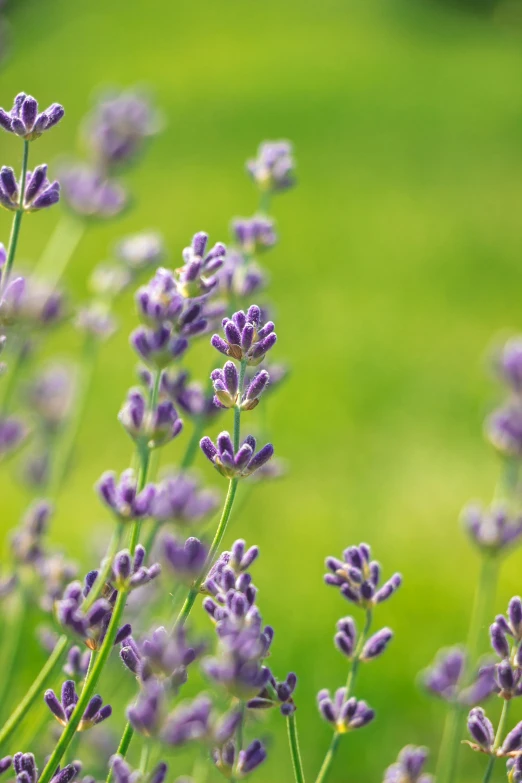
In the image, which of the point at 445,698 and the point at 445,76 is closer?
the point at 445,698

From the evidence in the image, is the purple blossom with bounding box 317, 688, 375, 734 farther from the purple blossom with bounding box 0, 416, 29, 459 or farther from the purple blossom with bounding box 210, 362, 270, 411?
the purple blossom with bounding box 0, 416, 29, 459

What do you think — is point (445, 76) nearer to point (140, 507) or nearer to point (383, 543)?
point (383, 543)

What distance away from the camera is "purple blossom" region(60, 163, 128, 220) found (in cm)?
137

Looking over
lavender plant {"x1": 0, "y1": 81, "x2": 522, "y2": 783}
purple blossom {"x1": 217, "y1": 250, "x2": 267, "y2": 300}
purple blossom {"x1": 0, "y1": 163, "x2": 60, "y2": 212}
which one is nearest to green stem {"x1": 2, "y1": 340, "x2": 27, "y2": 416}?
lavender plant {"x1": 0, "y1": 81, "x2": 522, "y2": 783}

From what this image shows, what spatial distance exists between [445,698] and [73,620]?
38 cm

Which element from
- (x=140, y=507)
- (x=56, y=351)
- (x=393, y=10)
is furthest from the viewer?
(x=393, y=10)

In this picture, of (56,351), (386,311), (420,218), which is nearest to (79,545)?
(56,351)

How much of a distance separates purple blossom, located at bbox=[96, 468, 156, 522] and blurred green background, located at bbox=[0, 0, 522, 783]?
0.98 meters

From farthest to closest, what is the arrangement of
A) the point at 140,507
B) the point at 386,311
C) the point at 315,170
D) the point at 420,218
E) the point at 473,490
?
the point at 315,170
the point at 420,218
the point at 386,311
the point at 473,490
the point at 140,507

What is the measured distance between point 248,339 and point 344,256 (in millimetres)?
4695

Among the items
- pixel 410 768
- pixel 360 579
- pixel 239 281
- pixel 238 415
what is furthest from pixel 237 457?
pixel 239 281

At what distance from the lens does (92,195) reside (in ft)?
4.58

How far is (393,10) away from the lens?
1072 cm

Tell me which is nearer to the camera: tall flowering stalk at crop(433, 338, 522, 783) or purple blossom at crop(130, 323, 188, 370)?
purple blossom at crop(130, 323, 188, 370)
